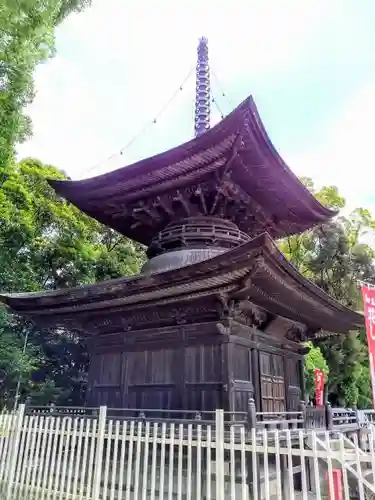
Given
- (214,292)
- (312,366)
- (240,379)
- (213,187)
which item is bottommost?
(240,379)

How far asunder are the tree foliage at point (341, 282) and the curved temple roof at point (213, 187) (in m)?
14.0

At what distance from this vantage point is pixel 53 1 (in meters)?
5.59

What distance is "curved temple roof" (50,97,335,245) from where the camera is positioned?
7516 millimetres

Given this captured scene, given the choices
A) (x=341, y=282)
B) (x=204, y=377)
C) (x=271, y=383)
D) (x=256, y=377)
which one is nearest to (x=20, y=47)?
(x=204, y=377)

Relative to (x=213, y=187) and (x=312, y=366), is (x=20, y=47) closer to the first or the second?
(x=213, y=187)

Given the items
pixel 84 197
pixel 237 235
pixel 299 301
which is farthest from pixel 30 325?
pixel 299 301

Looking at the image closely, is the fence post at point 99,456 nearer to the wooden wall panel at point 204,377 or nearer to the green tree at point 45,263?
the wooden wall panel at point 204,377

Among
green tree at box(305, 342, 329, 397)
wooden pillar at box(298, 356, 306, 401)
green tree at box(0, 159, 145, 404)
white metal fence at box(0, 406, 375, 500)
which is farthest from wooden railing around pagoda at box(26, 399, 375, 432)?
green tree at box(305, 342, 329, 397)

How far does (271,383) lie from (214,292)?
2.96m

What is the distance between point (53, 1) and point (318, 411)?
28.5 feet

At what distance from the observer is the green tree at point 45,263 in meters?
15.5

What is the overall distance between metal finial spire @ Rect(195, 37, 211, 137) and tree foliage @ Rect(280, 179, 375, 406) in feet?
46.1

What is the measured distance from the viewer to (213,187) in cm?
852

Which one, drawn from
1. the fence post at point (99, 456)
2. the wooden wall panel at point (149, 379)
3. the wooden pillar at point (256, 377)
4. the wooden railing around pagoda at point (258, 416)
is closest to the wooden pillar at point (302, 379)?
the wooden railing around pagoda at point (258, 416)
